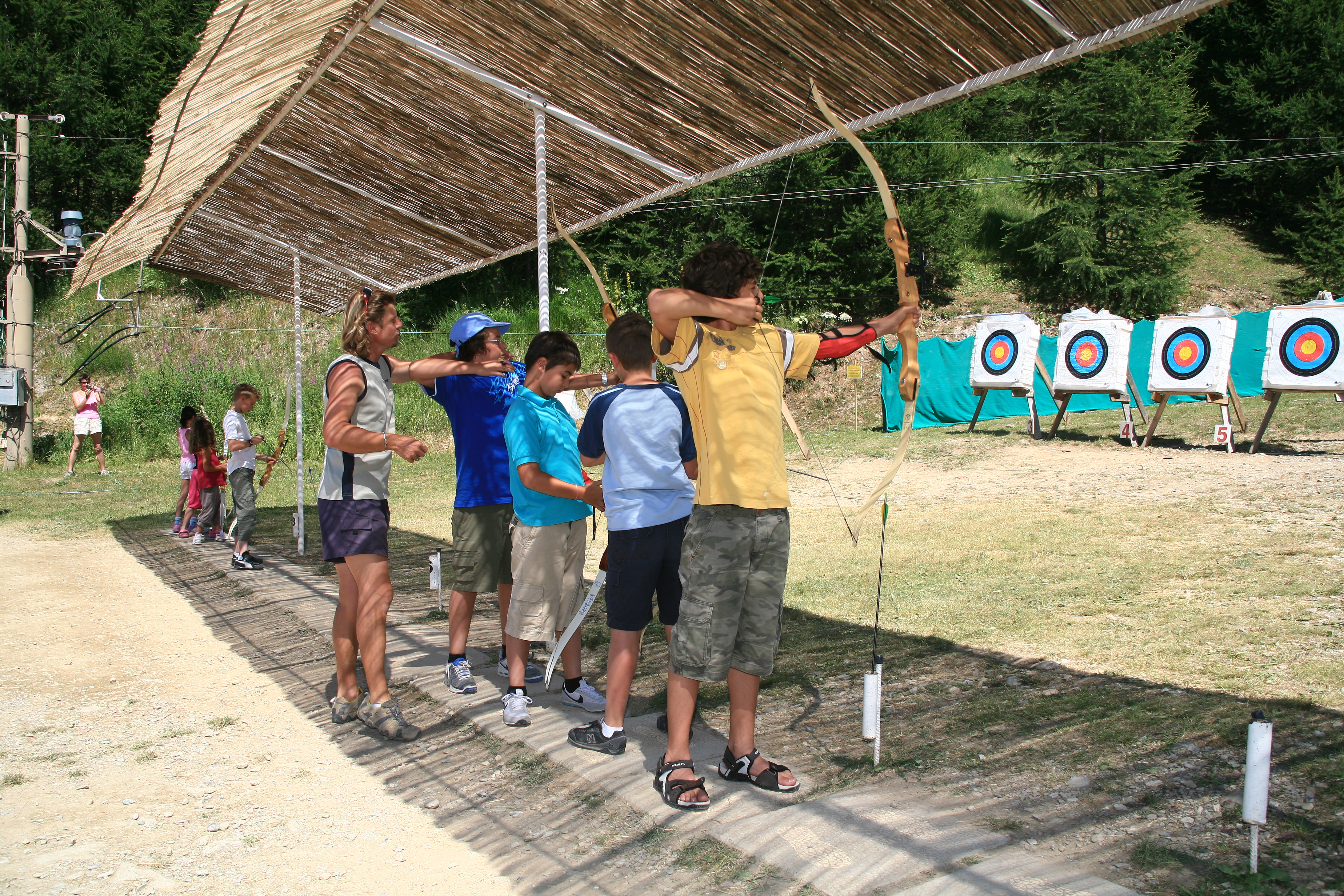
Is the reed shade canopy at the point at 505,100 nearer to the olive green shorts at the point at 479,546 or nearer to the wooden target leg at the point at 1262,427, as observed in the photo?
the olive green shorts at the point at 479,546

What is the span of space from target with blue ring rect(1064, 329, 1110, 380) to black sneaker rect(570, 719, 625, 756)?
1122 centimetres

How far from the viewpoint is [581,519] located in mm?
3564

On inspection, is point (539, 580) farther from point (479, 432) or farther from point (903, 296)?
point (903, 296)

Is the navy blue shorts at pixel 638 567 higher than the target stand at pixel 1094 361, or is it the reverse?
the target stand at pixel 1094 361

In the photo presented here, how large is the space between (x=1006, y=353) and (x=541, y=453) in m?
11.9

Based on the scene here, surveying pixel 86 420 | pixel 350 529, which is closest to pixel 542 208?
pixel 350 529

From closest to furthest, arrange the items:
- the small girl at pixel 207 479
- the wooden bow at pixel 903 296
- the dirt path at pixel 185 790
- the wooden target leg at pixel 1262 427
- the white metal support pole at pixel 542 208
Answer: the dirt path at pixel 185 790
the wooden bow at pixel 903 296
the white metal support pole at pixel 542 208
the small girl at pixel 207 479
the wooden target leg at pixel 1262 427

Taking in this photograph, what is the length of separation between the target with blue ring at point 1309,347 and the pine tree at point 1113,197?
12164 mm

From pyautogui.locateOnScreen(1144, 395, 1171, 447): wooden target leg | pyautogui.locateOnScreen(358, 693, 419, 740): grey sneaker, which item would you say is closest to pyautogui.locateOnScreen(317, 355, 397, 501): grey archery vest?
pyautogui.locateOnScreen(358, 693, 419, 740): grey sneaker

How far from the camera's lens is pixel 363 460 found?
3.44 meters

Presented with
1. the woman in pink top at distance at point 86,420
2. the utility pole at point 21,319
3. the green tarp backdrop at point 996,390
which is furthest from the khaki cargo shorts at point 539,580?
the utility pole at point 21,319

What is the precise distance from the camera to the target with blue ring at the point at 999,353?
539 inches

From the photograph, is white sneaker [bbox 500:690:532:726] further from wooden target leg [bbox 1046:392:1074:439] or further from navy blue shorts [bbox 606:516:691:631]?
wooden target leg [bbox 1046:392:1074:439]

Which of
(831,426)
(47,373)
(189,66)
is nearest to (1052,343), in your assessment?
(831,426)
